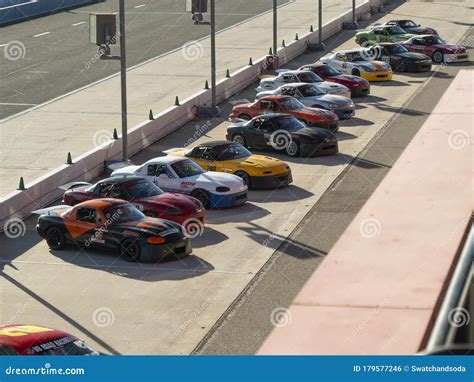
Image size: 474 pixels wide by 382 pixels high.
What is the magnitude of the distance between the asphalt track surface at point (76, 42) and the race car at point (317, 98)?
Result: 30.5 feet

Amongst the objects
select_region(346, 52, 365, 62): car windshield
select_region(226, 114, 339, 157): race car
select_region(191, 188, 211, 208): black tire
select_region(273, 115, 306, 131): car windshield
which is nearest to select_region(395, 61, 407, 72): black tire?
select_region(346, 52, 365, 62): car windshield

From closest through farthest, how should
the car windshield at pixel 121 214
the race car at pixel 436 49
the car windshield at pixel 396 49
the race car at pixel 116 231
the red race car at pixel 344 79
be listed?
the race car at pixel 116 231
the car windshield at pixel 121 214
the red race car at pixel 344 79
the car windshield at pixel 396 49
the race car at pixel 436 49

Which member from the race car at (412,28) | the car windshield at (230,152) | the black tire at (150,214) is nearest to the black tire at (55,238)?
the black tire at (150,214)

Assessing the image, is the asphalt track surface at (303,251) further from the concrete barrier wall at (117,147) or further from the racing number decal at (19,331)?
the concrete barrier wall at (117,147)

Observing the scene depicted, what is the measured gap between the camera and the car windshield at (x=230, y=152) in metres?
26.2

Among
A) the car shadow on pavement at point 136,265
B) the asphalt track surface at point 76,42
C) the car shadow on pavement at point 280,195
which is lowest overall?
the asphalt track surface at point 76,42

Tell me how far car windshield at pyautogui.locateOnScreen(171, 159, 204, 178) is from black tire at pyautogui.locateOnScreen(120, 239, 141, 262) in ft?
14.6

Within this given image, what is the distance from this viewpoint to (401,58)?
44.1m

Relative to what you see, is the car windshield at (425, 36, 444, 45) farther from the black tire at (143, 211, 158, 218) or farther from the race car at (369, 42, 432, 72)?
the black tire at (143, 211, 158, 218)

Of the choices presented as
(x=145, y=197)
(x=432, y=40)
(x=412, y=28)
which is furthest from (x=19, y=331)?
(x=412, y=28)

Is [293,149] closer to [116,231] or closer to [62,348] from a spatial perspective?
[116,231]

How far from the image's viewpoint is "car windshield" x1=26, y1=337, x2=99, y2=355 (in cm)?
1345

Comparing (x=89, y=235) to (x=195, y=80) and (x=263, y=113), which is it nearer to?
(x=263, y=113)

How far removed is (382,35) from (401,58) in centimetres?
616
